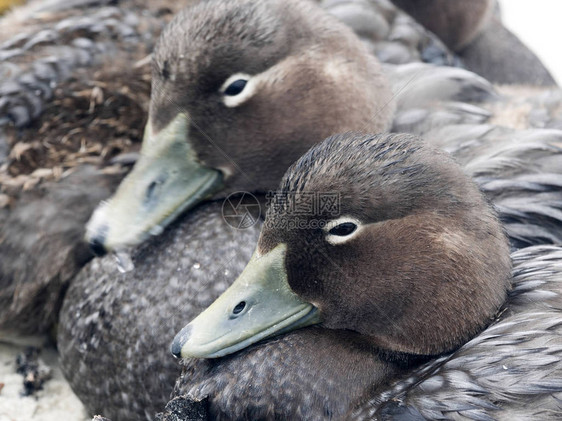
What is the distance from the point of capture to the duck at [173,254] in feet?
9.12

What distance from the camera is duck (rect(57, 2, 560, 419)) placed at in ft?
9.12

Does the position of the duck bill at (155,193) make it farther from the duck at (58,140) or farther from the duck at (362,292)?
the duck at (362,292)

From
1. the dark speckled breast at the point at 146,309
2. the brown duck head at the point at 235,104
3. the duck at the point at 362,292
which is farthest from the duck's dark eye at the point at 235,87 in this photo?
the duck at the point at 362,292

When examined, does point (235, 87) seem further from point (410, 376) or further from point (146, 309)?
point (410, 376)

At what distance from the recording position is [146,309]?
9.28 ft

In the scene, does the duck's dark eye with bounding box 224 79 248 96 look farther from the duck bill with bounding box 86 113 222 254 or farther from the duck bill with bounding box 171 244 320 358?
the duck bill with bounding box 171 244 320 358

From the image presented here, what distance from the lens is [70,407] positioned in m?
3.24

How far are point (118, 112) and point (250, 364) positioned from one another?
4.69 feet

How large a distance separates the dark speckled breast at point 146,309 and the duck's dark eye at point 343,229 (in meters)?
0.62

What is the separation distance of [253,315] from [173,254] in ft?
2.05

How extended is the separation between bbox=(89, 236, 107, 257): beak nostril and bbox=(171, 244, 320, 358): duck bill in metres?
0.65

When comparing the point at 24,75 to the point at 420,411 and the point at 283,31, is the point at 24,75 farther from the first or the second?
the point at 420,411

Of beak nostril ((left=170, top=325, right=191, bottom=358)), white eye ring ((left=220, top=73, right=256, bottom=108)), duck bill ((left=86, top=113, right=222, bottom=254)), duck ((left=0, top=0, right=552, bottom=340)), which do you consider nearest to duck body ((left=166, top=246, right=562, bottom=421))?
→ beak nostril ((left=170, top=325, right=191, bottom=358))

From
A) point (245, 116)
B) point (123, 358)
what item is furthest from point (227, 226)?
point (123, 358)
